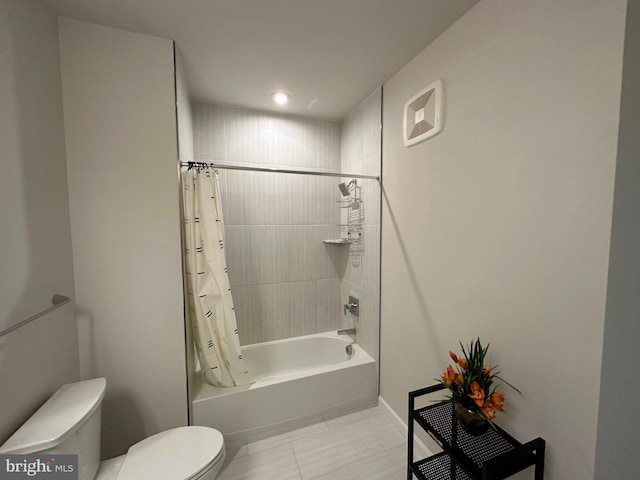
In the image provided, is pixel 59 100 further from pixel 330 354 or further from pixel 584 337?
pixel 330 354

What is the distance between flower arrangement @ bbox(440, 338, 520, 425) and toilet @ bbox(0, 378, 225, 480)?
44.3 inches

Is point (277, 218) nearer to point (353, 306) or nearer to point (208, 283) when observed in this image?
point (208, 283)

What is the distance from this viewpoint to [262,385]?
5.88 ft

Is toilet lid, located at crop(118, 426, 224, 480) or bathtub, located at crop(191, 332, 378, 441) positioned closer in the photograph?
toilet lid, located at crop(118, 426, 224, 480)

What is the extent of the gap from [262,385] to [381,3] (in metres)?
2.27

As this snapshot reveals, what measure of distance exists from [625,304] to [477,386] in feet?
1.81

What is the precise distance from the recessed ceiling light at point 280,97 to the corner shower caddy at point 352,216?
0.88m

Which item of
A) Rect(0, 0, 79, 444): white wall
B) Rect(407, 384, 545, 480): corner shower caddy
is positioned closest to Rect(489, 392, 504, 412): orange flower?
Rect(407, 384, 545, 480): corner shower caddy

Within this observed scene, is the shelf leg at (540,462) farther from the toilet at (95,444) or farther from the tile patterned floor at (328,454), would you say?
the toilet at (95,444)

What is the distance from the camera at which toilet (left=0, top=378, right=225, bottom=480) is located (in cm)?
93

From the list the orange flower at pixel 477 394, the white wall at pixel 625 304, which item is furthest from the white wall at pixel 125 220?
the white wall at pixel 625 304

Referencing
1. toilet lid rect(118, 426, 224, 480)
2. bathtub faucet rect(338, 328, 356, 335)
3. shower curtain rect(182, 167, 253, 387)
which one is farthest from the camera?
bathtub faucet rect(338, 328, 356, 335)

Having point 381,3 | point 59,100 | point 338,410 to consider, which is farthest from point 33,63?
point 338,410

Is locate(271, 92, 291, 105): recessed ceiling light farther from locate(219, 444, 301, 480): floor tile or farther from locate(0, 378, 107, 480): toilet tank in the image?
locate(219, 444, 301, 480): floor tile
